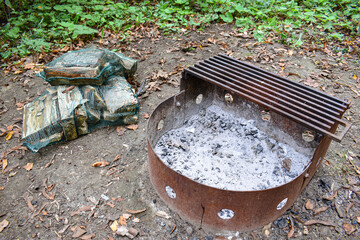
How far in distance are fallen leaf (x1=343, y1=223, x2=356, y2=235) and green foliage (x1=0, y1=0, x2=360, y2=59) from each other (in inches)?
153

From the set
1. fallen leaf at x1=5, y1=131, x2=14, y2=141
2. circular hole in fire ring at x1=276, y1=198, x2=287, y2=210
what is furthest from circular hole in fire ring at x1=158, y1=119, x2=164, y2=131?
fallen leaf at x1=5, y1=131, x2=14, y2=141

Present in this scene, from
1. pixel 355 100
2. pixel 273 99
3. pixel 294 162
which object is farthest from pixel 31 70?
pixel 355 100

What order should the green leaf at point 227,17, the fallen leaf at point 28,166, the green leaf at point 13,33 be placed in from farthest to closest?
the green leaf at point 227,17 < the green leaf at point 13,33 < the fallen leaf at point 28,166

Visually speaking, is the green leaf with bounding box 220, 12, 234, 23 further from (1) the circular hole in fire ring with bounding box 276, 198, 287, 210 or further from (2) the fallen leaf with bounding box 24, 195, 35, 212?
(2) the fallen leaf with bounding box 24, 195, 35, 212

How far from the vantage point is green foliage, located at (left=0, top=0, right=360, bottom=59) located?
5629mm

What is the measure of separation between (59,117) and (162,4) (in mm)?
4672

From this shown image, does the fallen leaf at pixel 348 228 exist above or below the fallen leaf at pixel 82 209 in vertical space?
above

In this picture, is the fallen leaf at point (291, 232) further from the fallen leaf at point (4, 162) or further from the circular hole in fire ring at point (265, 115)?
the fallen leaf at point (4, 162)

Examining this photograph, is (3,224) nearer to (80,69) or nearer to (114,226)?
(114,226)

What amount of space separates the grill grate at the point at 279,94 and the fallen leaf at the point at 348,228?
0.87 m

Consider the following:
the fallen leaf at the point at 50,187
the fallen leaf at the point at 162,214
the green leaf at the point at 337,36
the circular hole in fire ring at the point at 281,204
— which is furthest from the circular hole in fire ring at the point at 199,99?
the green leaf at the point at 337,36

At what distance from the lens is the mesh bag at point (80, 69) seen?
3.43 meters

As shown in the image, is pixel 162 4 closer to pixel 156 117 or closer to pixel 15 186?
pixel 156 117

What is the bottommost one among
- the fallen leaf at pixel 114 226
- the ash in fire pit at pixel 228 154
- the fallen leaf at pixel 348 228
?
the fallen leaf at pixel 114 226
